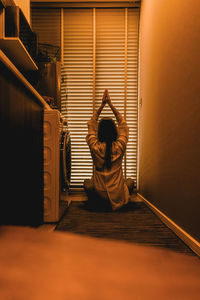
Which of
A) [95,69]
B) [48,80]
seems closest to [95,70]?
[95,69]

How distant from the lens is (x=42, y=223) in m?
1.62

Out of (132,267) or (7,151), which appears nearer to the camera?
(132,267)

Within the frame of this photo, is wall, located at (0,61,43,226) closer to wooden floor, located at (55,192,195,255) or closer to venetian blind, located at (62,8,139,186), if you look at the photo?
wooden floor, located at (55,192,195,255)

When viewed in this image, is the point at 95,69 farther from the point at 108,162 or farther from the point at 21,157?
the point at 21,157

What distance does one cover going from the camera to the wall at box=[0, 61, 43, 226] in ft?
3.87

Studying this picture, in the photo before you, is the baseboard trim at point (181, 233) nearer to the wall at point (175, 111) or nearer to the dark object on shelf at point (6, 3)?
the wall at point (175, 111)

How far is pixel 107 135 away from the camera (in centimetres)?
224

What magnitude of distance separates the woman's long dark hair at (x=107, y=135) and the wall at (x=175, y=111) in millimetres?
458

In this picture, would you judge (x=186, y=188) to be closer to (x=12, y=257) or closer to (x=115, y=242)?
(x=115, y=242)

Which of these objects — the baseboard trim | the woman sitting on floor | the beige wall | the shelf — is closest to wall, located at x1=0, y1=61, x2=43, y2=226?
the shelf

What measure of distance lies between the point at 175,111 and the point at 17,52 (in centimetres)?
153

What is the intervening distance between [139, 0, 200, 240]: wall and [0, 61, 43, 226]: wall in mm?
1035

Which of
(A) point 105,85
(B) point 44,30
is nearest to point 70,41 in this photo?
(B) point 44,30

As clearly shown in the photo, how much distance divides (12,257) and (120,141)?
1522 mm
